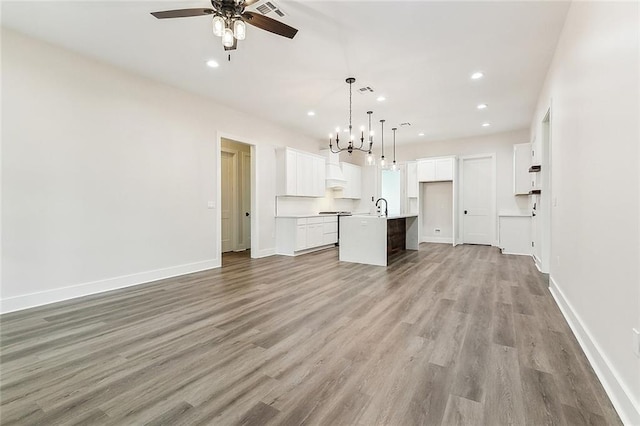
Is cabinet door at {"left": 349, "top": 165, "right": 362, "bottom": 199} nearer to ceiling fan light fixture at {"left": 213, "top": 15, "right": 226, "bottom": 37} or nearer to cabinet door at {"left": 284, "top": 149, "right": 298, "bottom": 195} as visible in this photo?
cabinet door at {"left": 284, "top": 149, "right": 298, "bottom": 195}

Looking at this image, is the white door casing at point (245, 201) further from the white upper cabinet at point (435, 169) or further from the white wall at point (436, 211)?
the white wall at point (436, 211)

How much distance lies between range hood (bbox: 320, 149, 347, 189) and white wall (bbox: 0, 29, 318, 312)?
11.6 feet

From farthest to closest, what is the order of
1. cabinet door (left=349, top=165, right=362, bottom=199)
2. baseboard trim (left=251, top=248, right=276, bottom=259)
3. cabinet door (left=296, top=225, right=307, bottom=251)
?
cabinet door (left=349, top=165, right=362, bottom=199) < cabinet door (left=296, top=225, right=307, bottom=251) < baseboard trim (left=251, top=248, right=276, bottom=259)

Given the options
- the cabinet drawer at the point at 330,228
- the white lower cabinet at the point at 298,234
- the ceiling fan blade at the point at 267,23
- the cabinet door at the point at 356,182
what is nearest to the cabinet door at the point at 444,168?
the cabinet door at the point at 356,182

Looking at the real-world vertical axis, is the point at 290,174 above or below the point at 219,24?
below

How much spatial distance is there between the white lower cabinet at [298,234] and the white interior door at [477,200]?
4.18 m

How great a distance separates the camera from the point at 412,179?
8633mm

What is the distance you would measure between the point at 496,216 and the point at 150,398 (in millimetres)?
8271

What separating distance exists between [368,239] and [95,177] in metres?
4.31

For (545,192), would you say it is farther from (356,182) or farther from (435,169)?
(356,182)

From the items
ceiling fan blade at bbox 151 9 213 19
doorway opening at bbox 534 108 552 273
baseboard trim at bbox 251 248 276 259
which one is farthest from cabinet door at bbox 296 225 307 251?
ceiling fan blade at bbox 151 9 213 19

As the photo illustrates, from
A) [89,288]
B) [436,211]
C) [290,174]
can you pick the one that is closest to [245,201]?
[290,174]

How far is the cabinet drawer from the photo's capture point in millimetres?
7475

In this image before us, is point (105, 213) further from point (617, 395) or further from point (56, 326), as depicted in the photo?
point (617, 395)
